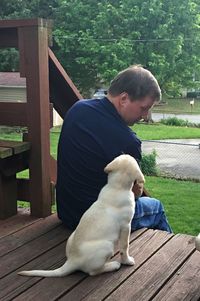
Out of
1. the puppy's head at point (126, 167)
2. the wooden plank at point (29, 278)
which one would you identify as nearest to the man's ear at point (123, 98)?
the puppy's head at point (126, 167)

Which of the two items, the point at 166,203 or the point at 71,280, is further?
the point at 166,203

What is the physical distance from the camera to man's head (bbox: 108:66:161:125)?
2.90m

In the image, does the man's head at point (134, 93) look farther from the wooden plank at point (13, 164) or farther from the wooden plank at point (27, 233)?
the wooden plank at point (27, 233)

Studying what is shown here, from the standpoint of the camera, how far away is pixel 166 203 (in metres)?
7.76

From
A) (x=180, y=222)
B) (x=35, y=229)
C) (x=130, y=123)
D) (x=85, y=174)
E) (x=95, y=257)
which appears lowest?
(x=180, y=222)

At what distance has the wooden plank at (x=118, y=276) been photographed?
7.74ft

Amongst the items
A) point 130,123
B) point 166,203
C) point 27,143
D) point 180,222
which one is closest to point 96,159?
point 130,123

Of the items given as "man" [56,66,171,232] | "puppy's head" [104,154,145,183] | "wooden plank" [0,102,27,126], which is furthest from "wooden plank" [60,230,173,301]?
"wooden plank" [0,102,27,126]

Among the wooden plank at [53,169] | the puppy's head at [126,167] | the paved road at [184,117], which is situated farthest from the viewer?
the paved road at [184,117]

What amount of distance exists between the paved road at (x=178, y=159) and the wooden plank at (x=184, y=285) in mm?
9067

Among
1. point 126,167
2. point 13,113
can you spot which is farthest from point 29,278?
point 13,113

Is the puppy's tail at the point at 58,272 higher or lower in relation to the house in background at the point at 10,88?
higher

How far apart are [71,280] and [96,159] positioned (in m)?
0.81

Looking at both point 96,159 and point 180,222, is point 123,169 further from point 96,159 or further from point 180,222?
point 180,222
